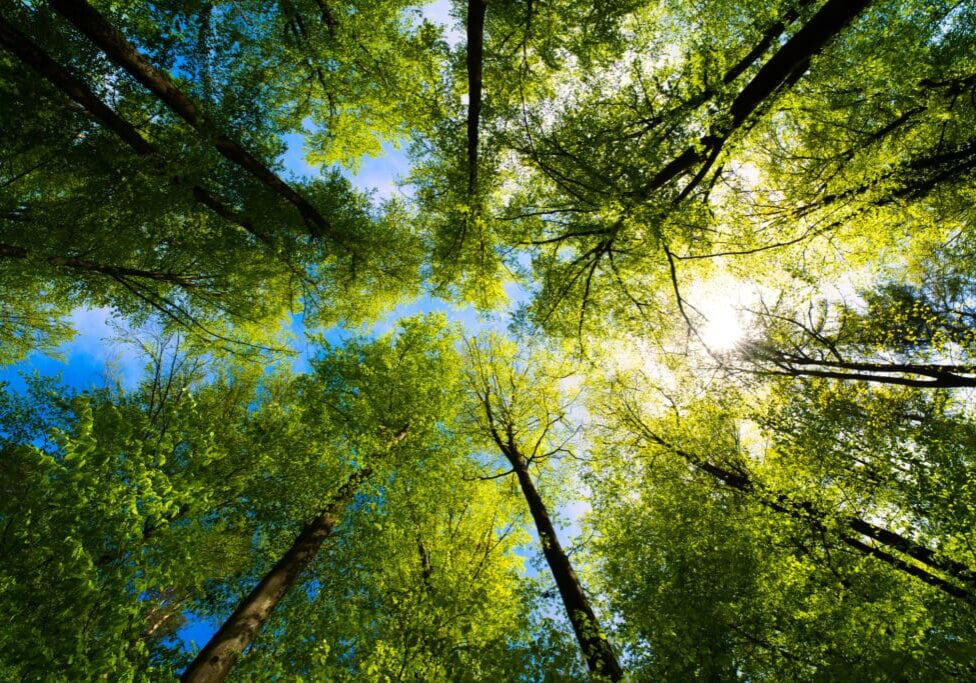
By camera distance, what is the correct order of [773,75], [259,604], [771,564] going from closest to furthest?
[773,75], [259,604], [771,564]

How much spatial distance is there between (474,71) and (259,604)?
8.14 m

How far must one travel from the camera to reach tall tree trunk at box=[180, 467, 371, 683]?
4.85 meters

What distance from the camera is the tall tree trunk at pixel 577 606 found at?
224 inches

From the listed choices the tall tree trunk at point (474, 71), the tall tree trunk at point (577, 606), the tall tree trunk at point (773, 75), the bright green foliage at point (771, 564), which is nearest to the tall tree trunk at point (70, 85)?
the tall tree trunk at point (474, 71)

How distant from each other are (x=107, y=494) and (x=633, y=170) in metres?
7.05

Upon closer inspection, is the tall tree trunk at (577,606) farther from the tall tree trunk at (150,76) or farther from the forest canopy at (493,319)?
the tall tree trunk at (150,76)

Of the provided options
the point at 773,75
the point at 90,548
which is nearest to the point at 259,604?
the point at 90,548

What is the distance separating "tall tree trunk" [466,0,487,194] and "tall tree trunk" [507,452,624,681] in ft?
23.2

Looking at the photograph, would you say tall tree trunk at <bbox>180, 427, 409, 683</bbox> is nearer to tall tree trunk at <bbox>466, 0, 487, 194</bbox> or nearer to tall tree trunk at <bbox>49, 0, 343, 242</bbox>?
tall tree trunk at <bbox>49, 0, 343, 242</bbox>

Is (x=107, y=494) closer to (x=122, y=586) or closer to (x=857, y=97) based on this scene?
(x=122, y=586)

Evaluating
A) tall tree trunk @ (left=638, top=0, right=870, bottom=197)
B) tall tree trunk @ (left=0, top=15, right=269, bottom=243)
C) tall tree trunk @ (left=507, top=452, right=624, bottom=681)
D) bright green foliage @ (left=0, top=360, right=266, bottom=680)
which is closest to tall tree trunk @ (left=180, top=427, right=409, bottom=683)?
bright green foliage @ (left=0, top=360, right=266, bottom=680)

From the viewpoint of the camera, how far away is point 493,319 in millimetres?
9758

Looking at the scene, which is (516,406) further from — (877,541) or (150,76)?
(150,76)

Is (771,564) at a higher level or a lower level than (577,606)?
lower
